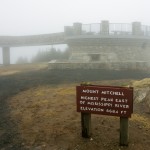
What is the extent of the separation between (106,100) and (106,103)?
7cm

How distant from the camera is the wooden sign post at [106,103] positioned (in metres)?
6.54

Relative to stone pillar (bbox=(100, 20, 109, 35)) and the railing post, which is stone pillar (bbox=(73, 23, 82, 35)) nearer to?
stone pillar (bbox=(100, 20, 109, 35))

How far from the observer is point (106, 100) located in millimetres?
6730

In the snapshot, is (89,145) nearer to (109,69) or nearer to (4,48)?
(109,69)

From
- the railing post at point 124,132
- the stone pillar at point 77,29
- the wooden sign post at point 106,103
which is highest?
the stone pillar at point 77,29

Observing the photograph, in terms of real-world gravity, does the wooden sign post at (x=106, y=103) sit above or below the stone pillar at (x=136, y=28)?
below

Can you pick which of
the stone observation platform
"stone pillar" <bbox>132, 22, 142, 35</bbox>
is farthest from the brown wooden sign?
"stone pillar" <bbox>132, 22, 142, 35</bbox>

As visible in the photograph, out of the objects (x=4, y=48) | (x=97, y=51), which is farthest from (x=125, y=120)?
(x=4, y=48)

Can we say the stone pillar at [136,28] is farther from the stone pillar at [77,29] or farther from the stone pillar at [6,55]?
the stone pillar at [6,55]

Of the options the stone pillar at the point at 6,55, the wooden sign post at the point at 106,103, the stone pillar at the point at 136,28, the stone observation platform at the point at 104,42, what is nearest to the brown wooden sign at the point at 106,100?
the wooden sign post at the point at 106,103

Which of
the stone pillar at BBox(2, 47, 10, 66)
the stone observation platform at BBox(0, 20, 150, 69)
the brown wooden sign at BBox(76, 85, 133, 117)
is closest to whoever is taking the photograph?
the brown wooden sign at BBox(76, 85, 133, 117)

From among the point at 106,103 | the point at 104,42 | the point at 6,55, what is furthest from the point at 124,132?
the point at 6,55

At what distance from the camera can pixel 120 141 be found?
6660mm

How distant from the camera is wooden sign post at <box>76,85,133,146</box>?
6.54 m
